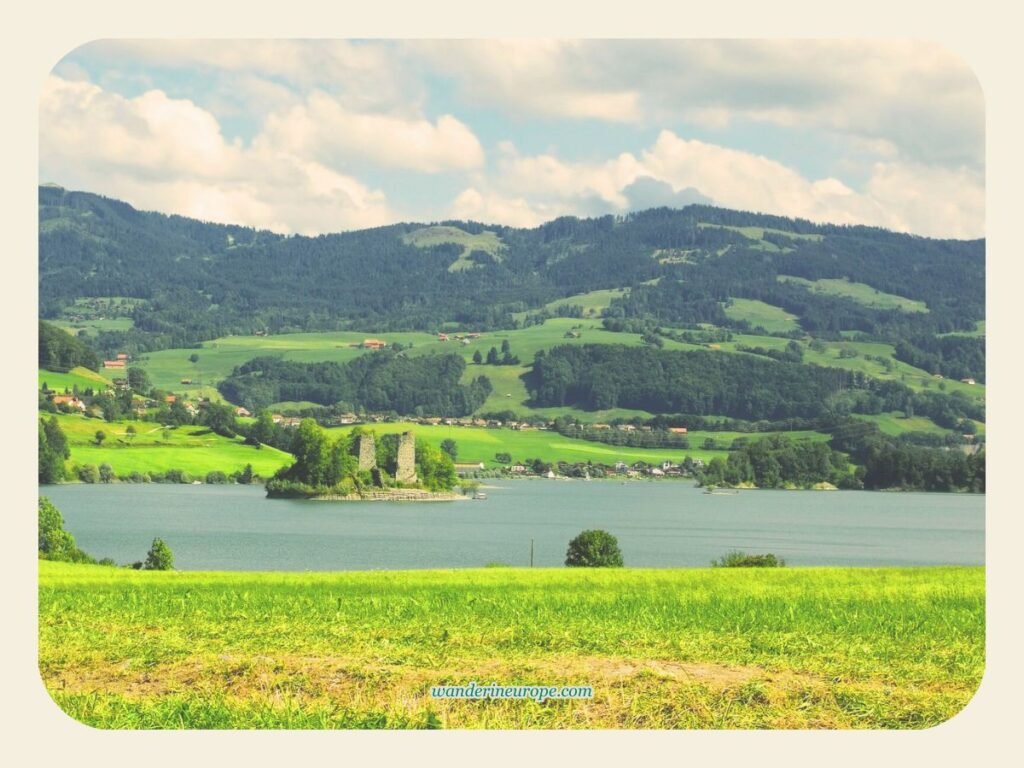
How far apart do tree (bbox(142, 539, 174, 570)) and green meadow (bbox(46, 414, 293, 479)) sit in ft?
3.53

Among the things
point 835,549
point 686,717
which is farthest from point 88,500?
point 835,549

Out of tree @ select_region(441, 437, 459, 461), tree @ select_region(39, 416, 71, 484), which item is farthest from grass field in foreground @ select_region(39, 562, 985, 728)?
tree @ select_region(441, 437, 459, 461)

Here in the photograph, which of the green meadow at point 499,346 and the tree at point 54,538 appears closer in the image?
the tree at point 54,538

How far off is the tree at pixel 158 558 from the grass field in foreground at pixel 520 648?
99 cm

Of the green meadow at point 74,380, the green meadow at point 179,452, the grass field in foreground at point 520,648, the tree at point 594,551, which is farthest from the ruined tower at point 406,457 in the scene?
the green meadow at point 74,380

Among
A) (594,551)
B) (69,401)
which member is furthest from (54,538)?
(594,551)

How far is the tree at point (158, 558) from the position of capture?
54.3 feet

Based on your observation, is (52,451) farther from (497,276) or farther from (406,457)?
(497,276)

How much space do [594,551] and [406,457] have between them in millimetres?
2263

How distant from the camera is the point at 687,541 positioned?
1564 centimetres

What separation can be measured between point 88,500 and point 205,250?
4.27 metres

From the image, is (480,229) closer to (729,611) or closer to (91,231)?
(91,231)

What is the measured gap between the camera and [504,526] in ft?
57.4

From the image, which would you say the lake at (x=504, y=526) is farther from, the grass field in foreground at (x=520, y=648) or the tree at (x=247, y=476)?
the grass field in foreground at (x=520, y=648)
